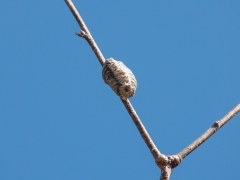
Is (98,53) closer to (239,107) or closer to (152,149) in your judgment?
(152,149)

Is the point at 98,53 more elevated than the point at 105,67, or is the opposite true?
the point at 98,53

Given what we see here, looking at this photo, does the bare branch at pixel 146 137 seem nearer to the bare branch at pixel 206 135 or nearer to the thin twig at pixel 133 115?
the thin twig at pixel 133 115

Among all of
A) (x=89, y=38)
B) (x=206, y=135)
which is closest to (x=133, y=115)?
(x=206, y=135)

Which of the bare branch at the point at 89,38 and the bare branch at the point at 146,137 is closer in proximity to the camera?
the bare branch at the point at 146,137

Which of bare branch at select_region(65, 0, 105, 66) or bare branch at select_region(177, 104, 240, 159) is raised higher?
bare branch at select_region(65, 0, 105, 66)

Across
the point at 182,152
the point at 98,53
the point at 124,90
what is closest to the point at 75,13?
the point at 98,53

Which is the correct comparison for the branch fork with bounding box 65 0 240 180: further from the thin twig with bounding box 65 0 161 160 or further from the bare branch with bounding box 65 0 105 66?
the bare branch with bounding box 65 0 105 66

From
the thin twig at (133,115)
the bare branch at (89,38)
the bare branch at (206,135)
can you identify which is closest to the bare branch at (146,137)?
the thin twig at (133,115)

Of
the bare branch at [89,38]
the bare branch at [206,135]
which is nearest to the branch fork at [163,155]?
the bare branch at [206,135]

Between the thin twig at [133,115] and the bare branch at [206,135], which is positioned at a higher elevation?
the thin twig at [133,115]

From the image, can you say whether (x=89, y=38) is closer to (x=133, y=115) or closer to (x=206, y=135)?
(x=133, y=115)

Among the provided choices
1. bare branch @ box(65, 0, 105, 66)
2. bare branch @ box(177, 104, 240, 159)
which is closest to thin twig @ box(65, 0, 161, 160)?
bare branch @ box(65, 0, 105, 66)
